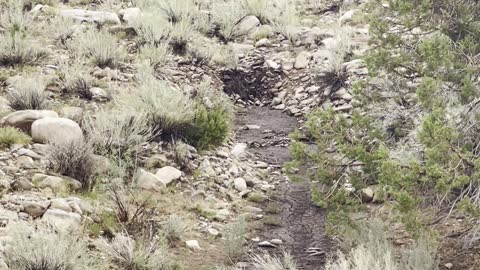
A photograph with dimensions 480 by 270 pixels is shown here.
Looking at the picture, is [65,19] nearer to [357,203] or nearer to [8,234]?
[8,234]

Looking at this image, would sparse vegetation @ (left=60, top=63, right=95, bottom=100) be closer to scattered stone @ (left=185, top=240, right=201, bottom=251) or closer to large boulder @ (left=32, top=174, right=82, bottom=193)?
large boulder @ (left=32, top=174, right=82, bottom=193)

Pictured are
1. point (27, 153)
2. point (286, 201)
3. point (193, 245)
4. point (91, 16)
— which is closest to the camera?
point (193, 245)

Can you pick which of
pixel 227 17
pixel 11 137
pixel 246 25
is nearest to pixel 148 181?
pixel 11 137

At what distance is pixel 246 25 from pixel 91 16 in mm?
2987

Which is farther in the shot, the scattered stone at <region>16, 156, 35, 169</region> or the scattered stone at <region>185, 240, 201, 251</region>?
the scattered stone at <region>16, 156, 35, 169</region>

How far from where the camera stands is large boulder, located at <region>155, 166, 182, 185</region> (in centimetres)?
583

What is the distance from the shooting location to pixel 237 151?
7.11m

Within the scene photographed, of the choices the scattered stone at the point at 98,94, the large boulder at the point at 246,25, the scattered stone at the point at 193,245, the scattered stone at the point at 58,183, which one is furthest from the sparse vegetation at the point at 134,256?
the large boulder at the point at 246,25

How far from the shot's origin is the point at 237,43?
10.7 metres

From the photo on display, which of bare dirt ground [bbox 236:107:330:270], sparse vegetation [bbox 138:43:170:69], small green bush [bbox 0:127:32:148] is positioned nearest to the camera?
bare dirt ground [bbox 236:107:330:270]

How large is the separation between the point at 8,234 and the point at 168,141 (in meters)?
2.70

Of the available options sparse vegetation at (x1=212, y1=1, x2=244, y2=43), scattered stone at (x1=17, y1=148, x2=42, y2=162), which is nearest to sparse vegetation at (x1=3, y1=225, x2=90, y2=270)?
scattered stone at (x1=17, y1=148, x2=42, y2=162)

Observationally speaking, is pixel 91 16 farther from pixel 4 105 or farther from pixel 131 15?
pixel 4 105

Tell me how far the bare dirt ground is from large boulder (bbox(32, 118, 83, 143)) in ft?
6.73
